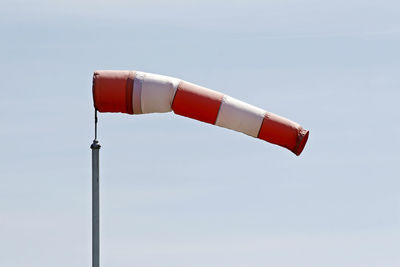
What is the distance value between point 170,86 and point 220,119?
2.03 metres

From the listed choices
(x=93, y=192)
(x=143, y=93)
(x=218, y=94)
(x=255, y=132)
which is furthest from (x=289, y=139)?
(x=93, y=192)

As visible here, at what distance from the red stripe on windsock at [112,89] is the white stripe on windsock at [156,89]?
287 millimetres

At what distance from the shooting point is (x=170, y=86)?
25.9 metres

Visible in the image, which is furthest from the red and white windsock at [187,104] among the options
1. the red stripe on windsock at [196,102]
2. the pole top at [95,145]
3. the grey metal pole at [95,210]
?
the grey metal pole at [95,210]

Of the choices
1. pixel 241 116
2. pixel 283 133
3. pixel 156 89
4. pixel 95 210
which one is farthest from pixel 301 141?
pixel 95 210

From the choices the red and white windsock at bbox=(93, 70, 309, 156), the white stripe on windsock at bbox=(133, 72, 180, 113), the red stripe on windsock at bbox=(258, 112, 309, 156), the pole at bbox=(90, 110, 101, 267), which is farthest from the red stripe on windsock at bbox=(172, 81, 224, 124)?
the pole at bbox=(90, 110, 101, 267)

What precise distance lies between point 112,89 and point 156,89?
1.43 metres

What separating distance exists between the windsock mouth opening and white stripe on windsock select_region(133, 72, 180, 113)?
4417 mm

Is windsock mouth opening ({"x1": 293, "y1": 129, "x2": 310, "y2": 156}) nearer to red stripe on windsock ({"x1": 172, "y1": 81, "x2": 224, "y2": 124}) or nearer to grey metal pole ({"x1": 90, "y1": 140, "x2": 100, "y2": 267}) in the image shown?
red stripe on windsock ({"x1": 172, "y1": 81, "x2": 224, "y2": 124})

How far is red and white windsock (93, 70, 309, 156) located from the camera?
84.8 feet

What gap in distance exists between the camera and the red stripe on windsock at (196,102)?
26.0 m

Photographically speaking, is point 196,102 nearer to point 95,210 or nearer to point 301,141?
point 301,141

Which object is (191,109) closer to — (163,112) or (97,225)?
(163,112)

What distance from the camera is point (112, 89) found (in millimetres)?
25797
